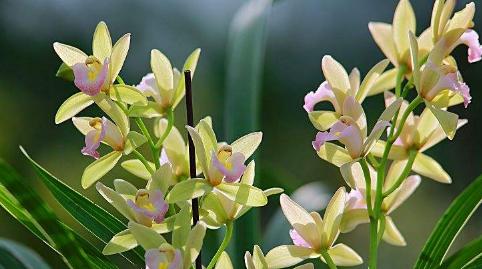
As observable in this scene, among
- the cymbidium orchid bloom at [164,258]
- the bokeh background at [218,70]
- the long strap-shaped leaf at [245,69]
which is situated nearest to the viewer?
the cymbidium orchid bloom at [164,258]

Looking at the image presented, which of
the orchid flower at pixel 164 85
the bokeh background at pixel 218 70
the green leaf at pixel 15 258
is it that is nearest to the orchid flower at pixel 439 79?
the orchid flower at pixel 164 85

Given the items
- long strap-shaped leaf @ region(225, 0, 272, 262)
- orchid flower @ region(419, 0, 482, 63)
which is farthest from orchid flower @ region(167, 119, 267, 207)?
long strap-shaped leaf @ region(225, 0, 272, 262)

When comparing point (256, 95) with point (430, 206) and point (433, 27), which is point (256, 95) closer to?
point (433, 27)

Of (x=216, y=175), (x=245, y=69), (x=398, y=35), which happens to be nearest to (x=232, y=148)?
(x=216, y=175)

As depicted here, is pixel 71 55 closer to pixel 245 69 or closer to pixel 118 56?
pixel 118 56

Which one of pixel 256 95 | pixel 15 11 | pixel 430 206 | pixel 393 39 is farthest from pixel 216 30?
pixel 393 39

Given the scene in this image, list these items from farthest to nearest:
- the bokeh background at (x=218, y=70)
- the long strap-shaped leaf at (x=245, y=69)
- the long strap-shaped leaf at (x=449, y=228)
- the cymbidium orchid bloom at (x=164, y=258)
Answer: the bokeh background at (x=218, y=70), the long strap-shaped leaf at (x=245, y=69), the long strap-shaped leaf at (x=449, y=228), the cymbidium orchid bloom at (x=164, y=258)

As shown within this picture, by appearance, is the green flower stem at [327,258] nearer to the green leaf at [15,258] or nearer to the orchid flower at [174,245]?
the orchid flower at [174,245]

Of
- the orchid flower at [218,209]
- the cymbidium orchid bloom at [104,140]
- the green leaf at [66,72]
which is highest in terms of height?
the green leaf at [66,72]
